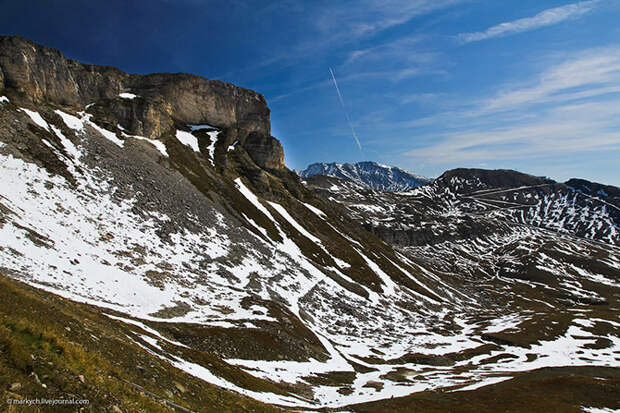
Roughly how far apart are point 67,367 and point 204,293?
50308 millimetres

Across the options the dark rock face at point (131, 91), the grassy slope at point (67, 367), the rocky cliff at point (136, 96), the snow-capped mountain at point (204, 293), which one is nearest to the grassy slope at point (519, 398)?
the snow-capped mountain at point (204, 293)

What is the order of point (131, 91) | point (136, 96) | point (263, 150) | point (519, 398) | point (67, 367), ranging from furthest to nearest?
1. point (263, 150)
2. point (131, 91)
3. point (136, 96)
4. point (519, 398)
5. point (67, 367)

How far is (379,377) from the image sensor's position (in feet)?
182

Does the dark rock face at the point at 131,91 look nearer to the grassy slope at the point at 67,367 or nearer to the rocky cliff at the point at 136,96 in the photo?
the rocky cliff at the point at 136,96

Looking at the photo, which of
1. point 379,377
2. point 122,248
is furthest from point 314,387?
point 122,248

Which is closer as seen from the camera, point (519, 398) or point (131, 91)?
point (519, 398)

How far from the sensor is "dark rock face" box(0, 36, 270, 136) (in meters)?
86.7

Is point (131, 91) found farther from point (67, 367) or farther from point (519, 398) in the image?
point (519, 398)

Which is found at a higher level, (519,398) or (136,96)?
(136,96)

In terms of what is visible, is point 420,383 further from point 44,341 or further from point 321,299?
point 44,341

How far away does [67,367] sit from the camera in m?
10.0

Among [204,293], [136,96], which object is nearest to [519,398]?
[204,293]

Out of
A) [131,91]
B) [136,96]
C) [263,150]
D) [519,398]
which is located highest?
[131,91]

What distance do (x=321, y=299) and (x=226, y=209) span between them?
39.6 m
